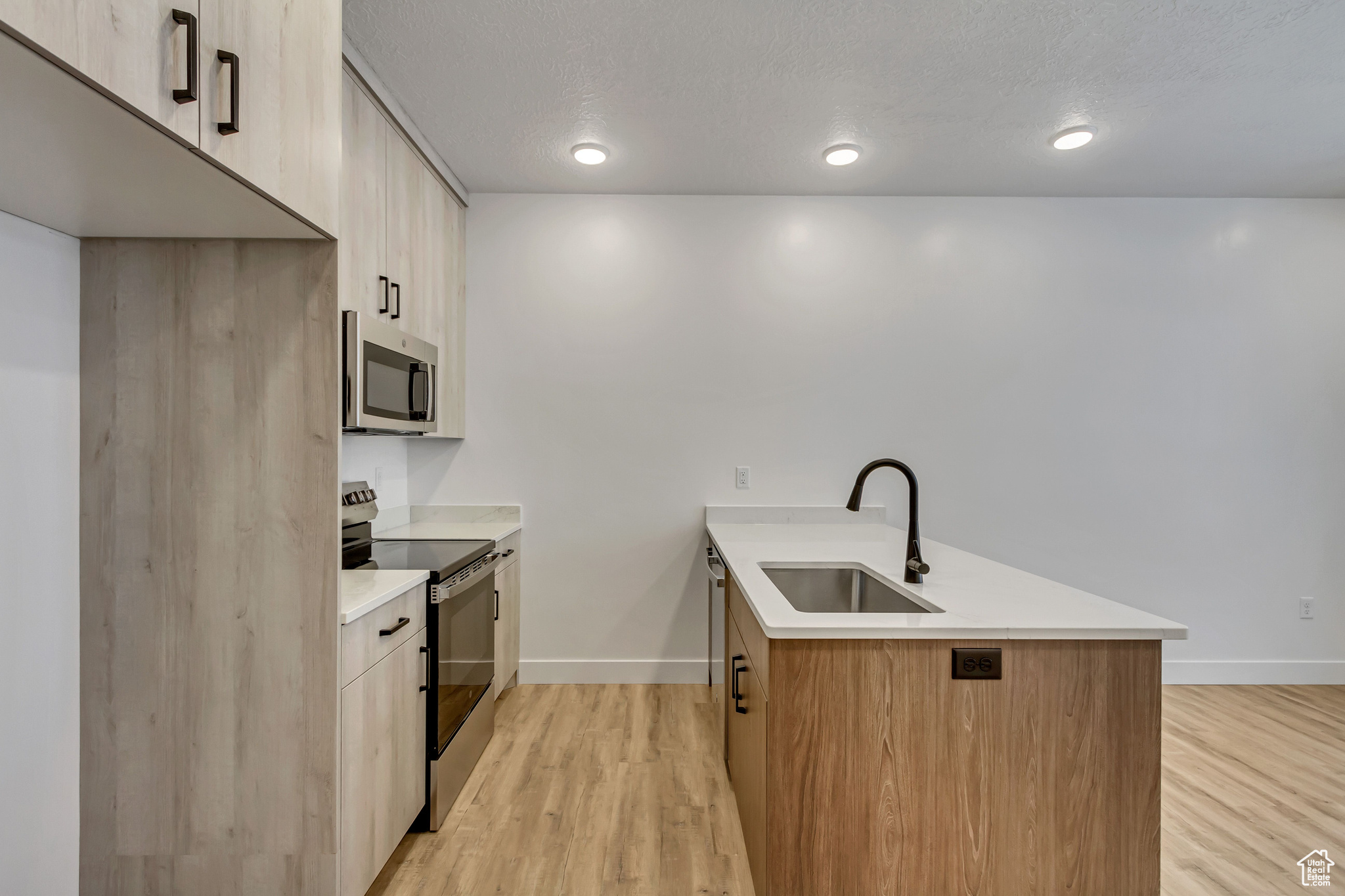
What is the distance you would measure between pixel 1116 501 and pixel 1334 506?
3.66ft

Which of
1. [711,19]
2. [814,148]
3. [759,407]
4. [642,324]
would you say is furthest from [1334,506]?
[711,19]

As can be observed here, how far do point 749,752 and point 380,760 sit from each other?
0.97m

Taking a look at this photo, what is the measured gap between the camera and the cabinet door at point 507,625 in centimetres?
280

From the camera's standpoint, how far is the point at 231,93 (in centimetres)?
104

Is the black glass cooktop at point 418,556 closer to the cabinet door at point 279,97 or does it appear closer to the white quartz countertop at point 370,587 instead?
the white quartz countertop at point 370,587

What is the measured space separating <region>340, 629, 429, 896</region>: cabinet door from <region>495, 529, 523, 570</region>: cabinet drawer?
0.90m

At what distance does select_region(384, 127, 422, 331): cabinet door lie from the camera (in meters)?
2.33

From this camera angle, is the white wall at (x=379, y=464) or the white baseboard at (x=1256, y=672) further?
the white baseboard at (x=1256, y=672)

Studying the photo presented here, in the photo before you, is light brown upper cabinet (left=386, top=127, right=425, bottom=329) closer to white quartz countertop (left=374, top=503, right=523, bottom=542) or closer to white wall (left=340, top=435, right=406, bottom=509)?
white wall (left=340, top=435, right=406, bottom=509)

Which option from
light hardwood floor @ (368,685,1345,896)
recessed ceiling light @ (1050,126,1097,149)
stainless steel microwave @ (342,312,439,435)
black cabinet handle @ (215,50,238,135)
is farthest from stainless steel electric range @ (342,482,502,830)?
recessed ceiling light @ (1050,126,1097,149)

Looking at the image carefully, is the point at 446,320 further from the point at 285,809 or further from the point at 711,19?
the point at 285,809

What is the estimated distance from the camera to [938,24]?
6.26 ft

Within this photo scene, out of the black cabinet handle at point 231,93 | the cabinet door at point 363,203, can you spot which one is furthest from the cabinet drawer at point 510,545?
the black cabinet handle at point 231,93

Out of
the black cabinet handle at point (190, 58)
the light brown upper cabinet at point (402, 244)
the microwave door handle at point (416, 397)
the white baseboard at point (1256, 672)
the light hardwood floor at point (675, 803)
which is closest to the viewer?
the black cabinet handle at point (190, 58)
